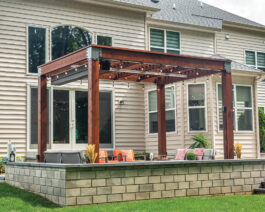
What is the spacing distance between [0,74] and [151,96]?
5.47 meters

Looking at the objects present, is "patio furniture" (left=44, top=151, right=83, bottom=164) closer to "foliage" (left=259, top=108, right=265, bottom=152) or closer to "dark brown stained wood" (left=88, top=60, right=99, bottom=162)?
"dark brown stained wood" (left=88, top=60, right=99, bottom=162)

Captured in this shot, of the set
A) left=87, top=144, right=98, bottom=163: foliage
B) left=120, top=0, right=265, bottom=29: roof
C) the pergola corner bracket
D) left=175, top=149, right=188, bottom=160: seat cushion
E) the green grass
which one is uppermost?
left=120, top=0, right=265, bottom=29: roof

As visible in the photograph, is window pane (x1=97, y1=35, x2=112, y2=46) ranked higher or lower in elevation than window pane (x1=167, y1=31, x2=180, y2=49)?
lower

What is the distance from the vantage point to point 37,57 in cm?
1417

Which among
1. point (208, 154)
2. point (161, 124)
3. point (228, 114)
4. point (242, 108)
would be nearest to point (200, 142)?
point (161, 124)

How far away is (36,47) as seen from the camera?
14172 millimetres

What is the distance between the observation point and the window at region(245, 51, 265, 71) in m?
20.1

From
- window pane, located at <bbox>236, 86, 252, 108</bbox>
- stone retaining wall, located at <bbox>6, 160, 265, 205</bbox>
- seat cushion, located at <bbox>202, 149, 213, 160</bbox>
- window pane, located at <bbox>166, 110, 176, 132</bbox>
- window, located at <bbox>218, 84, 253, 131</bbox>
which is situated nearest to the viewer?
stone retaining wall, located at <bbox>6, 160, 265, 205</bbox>

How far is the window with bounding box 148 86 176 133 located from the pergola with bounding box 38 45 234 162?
234cm

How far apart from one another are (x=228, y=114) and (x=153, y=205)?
4.20 m

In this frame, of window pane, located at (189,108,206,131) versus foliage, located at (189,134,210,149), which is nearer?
foliage, located at (189,134,210,149)

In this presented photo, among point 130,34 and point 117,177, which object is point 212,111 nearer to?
point 130,34

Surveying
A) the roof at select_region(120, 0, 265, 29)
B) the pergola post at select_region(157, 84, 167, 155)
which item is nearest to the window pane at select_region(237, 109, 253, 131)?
the pergola post at select_region(157, 84, 167, 155)

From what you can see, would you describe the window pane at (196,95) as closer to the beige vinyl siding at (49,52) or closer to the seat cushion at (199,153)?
the beige vinyl siding at (49,52)
